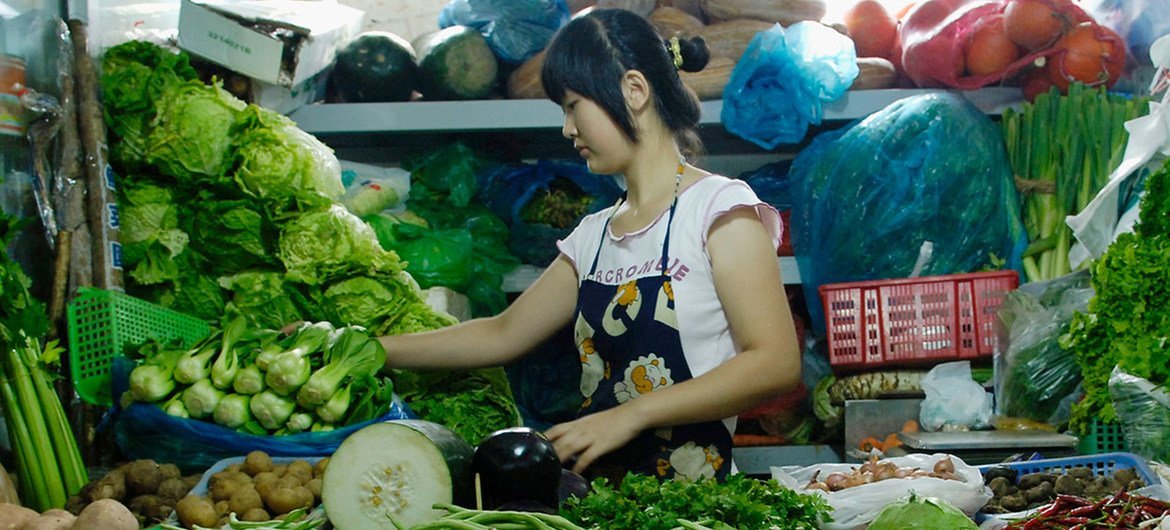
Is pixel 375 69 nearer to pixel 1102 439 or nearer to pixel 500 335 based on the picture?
pixel 500 335

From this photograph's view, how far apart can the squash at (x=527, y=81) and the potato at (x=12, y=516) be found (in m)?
2.83

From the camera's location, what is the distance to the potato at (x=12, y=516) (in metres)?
2.13

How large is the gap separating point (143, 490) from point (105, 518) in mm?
445

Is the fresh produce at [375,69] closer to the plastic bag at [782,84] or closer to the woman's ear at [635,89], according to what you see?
the plastic bag at [782,84]

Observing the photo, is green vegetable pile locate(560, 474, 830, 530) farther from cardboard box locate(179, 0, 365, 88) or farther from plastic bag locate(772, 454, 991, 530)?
cardboard box locate(179, 0, 365, 88)


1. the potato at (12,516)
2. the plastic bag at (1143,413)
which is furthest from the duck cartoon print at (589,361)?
the plastic bag at (1143,413)

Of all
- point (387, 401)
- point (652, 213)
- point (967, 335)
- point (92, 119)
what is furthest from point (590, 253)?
point (967, 335)

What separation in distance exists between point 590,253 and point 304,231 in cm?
104

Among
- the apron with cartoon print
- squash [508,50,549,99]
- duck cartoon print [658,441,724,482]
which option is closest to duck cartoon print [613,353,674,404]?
the apron with cartoon print

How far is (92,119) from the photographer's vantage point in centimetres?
347

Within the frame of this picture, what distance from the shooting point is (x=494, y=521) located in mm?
1685

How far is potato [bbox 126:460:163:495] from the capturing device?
8.16 ft

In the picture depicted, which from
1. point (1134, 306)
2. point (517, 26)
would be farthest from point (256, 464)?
point (517, 26)

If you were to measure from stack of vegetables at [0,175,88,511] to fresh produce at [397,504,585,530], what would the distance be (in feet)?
4.79
